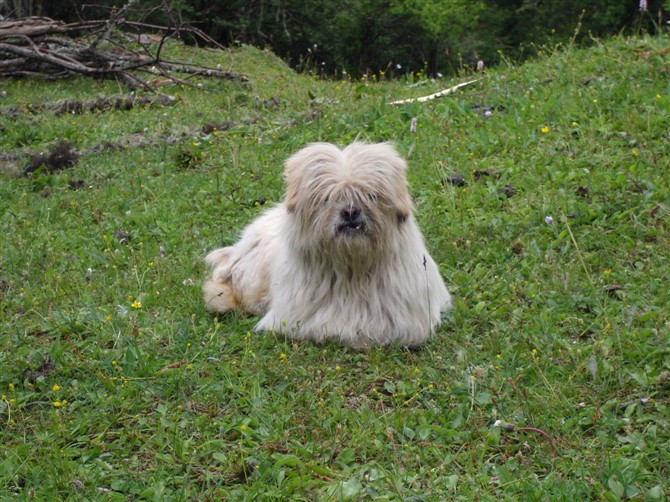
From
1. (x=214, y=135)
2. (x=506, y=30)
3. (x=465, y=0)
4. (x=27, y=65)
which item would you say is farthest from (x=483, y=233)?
(x=506, y=30)

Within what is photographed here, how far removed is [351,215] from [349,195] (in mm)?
120

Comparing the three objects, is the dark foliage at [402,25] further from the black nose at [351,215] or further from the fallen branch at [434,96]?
the black nose at [351,215]

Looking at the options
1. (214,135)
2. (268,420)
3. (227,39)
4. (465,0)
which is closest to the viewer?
(268,420)

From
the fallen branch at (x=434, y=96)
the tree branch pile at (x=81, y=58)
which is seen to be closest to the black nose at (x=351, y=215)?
the fallen branch at (x=434, y=96)

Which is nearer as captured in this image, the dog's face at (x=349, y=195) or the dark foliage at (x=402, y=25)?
the dog's face at (x=349, y=195)

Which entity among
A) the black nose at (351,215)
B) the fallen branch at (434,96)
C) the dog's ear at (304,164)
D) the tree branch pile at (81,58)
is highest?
the dog's ear at (304,164)

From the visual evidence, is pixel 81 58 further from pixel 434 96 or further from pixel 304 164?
pixel 304 164

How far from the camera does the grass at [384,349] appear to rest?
13.3 feet

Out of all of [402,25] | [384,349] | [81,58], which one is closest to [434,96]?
[384,349]

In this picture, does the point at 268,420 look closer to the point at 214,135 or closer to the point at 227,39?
the point at 214,135

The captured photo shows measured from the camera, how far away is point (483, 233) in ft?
22.2

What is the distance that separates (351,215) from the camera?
17.1 ft

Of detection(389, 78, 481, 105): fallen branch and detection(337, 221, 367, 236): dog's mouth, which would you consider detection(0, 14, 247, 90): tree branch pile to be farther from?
detection(337, 221, 367, 236): dog's mouth

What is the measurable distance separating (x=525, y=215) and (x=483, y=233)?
14.2 inches
